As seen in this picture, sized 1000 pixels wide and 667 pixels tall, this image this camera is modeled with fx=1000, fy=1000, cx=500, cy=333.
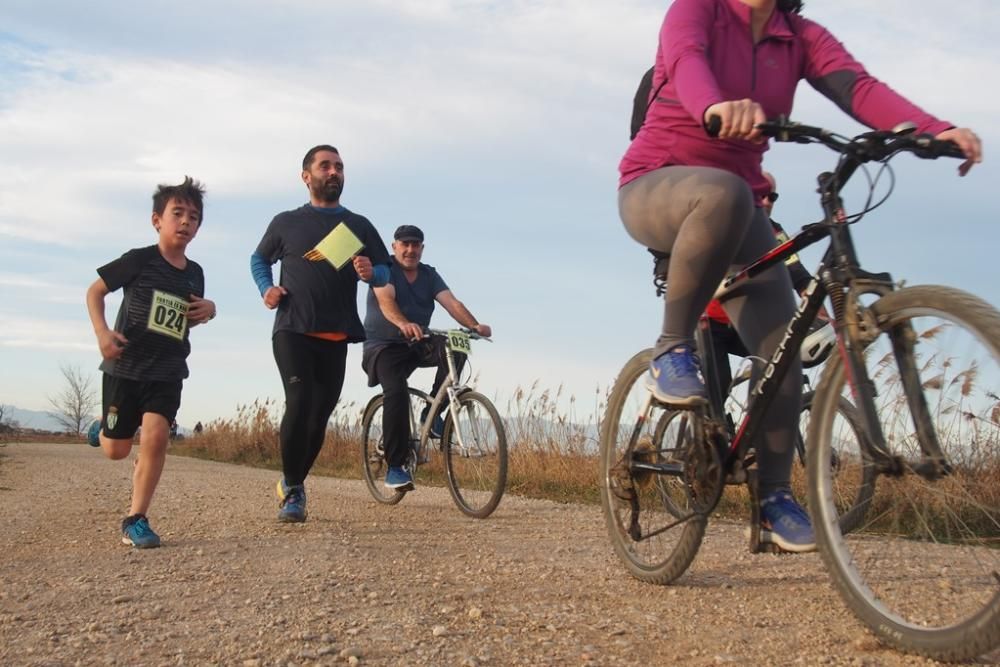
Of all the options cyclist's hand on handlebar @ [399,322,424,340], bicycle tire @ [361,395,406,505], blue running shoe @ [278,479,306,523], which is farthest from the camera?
bicycle tire @ [361,395,406,505]

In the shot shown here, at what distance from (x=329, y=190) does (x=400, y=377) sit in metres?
1.87

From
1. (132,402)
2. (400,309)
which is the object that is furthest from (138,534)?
(400,309)

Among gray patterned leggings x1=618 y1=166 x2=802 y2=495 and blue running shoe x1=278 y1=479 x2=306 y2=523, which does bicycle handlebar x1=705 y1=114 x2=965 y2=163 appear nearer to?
gray patterned leggings x1=618 y1=166 x2=802 y2=495

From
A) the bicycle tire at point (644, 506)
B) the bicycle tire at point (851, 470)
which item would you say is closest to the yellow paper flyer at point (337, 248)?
the bicycle tire at point (644, 506)

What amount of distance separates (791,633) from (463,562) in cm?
181

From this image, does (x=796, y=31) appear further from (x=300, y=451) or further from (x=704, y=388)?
(x=300, y=451)

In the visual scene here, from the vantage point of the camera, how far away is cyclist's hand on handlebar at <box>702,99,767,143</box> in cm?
277

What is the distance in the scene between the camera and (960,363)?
245 cm

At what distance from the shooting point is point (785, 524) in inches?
122

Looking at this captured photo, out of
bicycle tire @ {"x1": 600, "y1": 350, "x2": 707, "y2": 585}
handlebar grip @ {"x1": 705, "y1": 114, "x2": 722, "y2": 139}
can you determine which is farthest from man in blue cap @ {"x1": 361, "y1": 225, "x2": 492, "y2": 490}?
handlebar grip @ {"x1": 705, "y1": 114, "x2": 722, "y2": 139}

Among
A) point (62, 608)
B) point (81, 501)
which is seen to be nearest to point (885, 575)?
point (62, 608)

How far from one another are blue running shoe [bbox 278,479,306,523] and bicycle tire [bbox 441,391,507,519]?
1.28 meters

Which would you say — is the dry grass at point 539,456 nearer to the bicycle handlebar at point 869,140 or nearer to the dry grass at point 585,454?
the dry grass at point 585,454

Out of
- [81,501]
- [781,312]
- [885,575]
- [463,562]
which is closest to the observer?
[885,575]
